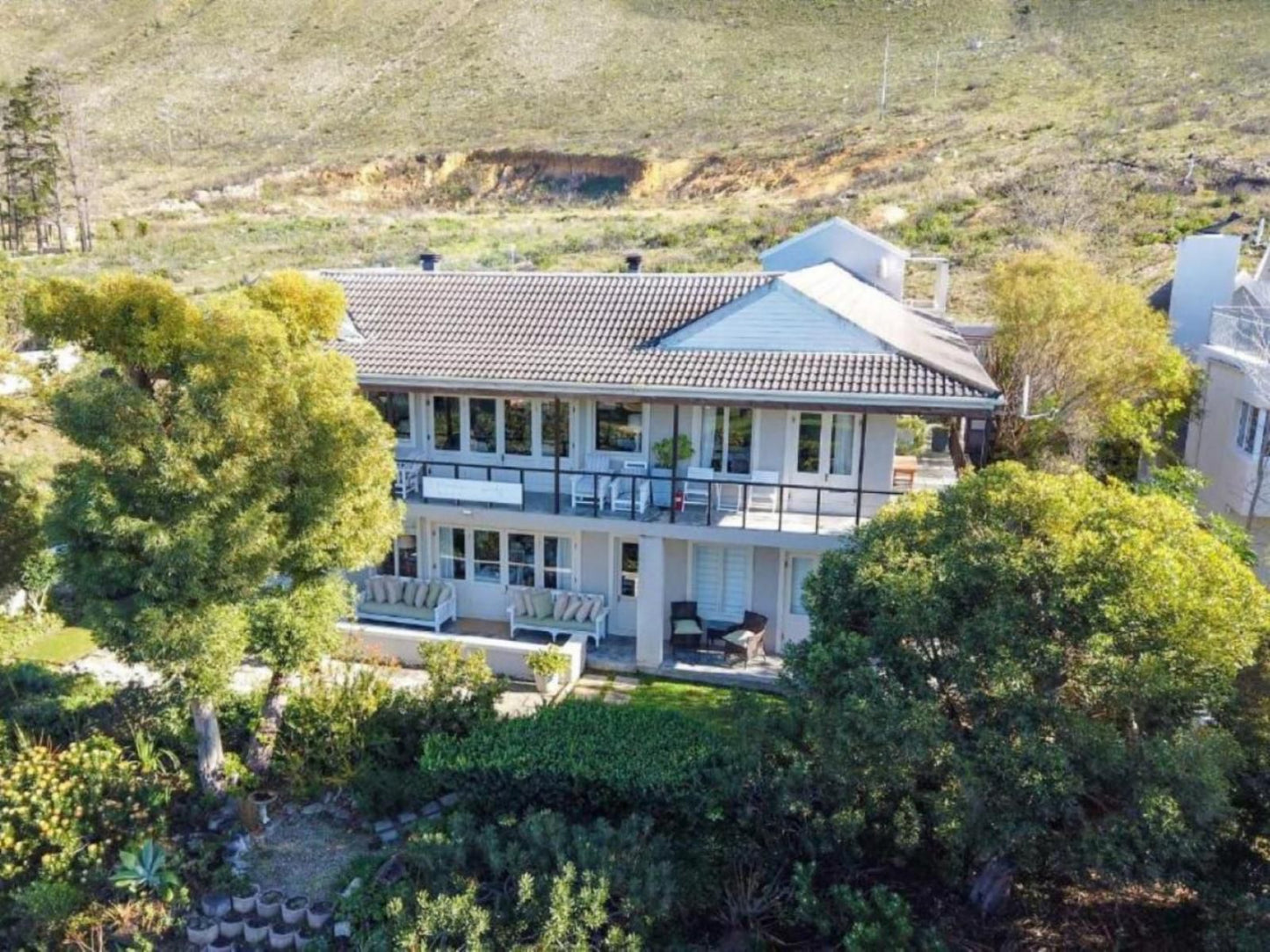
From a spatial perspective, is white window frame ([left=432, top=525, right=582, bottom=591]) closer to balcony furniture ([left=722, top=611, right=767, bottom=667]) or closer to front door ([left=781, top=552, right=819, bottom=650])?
balcony furniture ([left=722, top=611, right=767, bottom=667])

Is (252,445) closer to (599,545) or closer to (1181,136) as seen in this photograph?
(599,545)

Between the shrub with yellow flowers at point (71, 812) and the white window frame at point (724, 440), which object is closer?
the shrub with yellow flowers at point (71, 812)

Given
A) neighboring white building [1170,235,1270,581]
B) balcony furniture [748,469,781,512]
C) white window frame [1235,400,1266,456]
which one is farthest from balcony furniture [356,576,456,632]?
white window frame [1235,400,1266,456]

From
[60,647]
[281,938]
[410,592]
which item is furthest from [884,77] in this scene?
[281,938]

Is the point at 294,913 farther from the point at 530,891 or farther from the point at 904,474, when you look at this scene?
the point at 904,474

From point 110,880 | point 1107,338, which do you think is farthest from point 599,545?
point 1107,338

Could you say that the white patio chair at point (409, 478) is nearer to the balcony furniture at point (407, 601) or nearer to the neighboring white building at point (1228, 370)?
the balcony furniture at point (407, 601)

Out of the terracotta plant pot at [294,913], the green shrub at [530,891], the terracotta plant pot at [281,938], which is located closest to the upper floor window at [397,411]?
the green shrub at [530,891]
